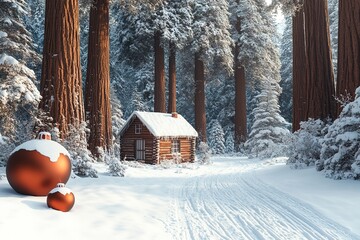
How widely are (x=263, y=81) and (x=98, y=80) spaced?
18432 millimetres

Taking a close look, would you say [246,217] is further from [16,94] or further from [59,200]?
[16,94]

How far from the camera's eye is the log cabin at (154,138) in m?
20.8

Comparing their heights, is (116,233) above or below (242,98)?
below

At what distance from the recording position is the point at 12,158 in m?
6.34

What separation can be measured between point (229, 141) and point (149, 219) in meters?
30.8

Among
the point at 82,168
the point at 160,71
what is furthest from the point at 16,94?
the point at 160,71

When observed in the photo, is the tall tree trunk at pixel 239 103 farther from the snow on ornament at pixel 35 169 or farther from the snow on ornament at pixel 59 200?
the snow on ornament at pixel 59 200

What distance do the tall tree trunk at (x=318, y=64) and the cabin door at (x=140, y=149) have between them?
10.8 metres

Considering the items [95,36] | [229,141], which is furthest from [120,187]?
[229,141]

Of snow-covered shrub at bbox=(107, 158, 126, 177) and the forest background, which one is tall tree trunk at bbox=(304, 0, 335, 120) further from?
snow-covered shrub at bbox=(107, 158, 126, 177)

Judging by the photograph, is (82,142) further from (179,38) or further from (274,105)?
(274,105)

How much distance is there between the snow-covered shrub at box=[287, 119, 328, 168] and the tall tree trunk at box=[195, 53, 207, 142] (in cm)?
1557

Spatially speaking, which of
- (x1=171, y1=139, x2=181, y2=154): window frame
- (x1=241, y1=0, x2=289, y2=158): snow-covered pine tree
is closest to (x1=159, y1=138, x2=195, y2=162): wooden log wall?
(x1=171, y1=139, x2=181, y2=154): window frame

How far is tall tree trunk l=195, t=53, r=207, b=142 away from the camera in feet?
92.2
